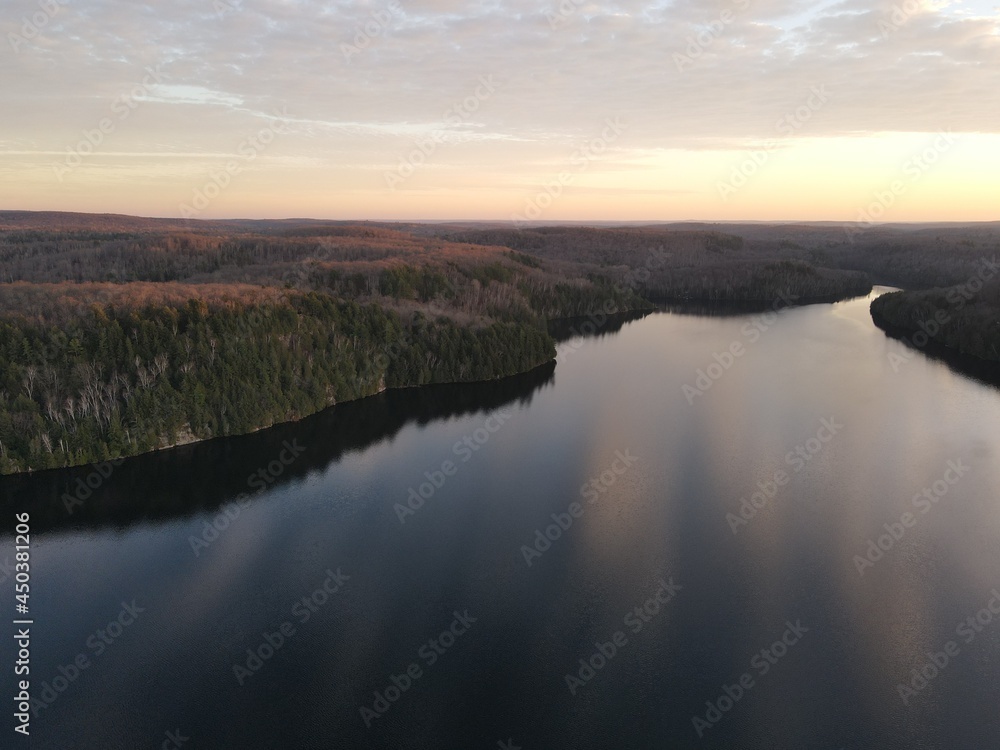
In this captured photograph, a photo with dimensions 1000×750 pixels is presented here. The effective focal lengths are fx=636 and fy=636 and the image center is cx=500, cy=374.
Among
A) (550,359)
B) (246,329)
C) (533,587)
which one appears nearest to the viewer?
(533,587)

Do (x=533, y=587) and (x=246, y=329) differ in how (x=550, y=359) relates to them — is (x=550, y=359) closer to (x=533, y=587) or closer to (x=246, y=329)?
(x=246, y=329)

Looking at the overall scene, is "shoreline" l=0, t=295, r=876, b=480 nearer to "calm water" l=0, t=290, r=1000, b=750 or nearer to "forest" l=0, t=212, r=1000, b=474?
"forest" l=0, t=212, r=1000, b=474

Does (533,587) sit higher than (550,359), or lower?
lower

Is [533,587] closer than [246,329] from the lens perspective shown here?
Yes

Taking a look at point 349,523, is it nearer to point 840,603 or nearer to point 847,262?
point 840,603

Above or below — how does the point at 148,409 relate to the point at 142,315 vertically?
below

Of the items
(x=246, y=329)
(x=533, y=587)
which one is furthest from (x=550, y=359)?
(x=533, y=587)

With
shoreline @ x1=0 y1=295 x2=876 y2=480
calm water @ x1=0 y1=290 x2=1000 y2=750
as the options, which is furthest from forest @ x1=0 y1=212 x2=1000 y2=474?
calm water @ x1=0 y1=290 x2=1000 y2=750

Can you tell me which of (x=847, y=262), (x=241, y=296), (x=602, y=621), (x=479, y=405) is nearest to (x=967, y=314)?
(x=479, y=405)
